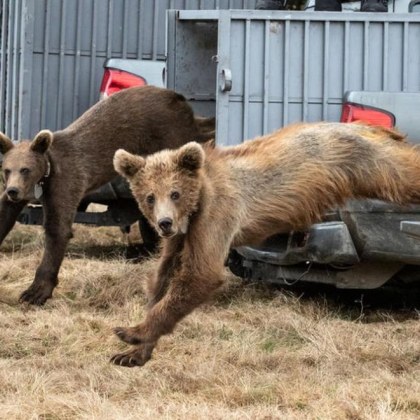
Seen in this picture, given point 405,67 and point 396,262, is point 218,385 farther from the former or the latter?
point 405,67

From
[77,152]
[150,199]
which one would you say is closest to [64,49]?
[77,152]

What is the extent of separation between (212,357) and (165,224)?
32.2 inches

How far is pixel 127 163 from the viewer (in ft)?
19.7

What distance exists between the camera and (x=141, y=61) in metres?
9.73

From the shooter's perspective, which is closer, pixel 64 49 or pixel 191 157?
pixel 191 157

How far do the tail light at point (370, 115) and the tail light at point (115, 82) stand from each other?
120 inches

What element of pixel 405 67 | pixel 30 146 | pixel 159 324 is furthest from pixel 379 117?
pixel 30 146

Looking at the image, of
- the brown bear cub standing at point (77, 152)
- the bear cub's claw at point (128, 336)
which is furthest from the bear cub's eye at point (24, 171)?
the bear cub's claw at point (128, 336)

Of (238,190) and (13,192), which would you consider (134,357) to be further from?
(13,192)

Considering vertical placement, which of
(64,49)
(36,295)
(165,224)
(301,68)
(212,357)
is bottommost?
(212,357)

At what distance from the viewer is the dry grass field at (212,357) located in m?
4.97

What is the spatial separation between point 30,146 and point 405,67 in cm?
281

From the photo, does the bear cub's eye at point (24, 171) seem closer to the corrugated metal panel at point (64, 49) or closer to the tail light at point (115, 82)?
the corrugated metal panel at point (64, 49)

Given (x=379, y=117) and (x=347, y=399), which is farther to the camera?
(x=379, y=117)
